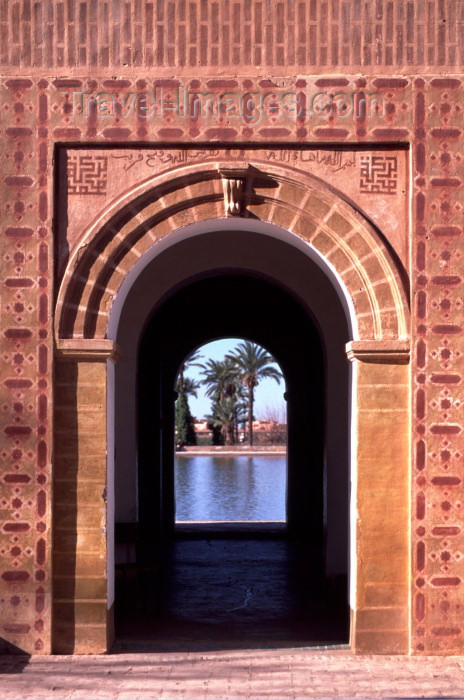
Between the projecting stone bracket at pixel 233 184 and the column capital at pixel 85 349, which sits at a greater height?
the projecting stone bracket at pixel 233 184

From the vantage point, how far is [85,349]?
6.58m

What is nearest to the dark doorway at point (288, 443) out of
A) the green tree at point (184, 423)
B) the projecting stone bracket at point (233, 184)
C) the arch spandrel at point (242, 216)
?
the arch spandrel at point (242, 216)

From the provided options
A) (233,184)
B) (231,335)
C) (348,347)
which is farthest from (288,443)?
(233,184)

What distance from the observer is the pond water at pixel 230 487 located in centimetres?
1584

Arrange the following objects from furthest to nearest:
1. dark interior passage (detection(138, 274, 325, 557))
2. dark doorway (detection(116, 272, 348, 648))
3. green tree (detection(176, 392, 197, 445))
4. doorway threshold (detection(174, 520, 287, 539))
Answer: green tree (detection(176, 392, 197, 445))
doorway threshold (detection(174, 520, 287, 539))
dark interior passage (detection(138, 274, 325, 557))
dark doorway (detection(116, 272, 348, 648))

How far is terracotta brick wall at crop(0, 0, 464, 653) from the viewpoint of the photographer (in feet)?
21.2

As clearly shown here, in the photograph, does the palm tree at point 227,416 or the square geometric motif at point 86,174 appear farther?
the palm tree at point 227,416

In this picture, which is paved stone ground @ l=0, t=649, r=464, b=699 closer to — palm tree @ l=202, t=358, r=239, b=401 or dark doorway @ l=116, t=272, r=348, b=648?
dark doorway @ l=116, t=272, r=348, b=648

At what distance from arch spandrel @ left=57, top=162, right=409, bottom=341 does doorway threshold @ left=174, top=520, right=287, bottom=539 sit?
6.21 meters

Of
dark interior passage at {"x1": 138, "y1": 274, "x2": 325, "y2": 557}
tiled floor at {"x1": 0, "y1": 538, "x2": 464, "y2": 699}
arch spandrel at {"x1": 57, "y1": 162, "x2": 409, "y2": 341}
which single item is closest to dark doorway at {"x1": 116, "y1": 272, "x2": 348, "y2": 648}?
dark interior passage at {"x1": 138, "y1": 274, "x2": 325, "y2": 557}

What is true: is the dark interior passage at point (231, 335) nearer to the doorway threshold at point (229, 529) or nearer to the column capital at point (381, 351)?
the doorway threshold at point (229, 529)

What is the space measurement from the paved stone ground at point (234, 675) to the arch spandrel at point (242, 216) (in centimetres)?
218

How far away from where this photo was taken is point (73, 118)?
664cm

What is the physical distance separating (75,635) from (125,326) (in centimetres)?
366
